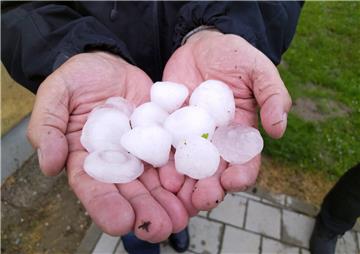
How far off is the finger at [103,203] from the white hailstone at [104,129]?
7 cm

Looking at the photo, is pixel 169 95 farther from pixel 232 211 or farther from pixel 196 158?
pixel 232 211

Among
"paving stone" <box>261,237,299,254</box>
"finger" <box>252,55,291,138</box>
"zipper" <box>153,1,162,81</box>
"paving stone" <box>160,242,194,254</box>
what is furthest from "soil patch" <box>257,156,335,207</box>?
"finger" <box>252,55,291,138</box>

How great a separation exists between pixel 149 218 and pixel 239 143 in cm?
34

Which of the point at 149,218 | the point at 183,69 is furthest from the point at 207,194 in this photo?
the point at 183,69

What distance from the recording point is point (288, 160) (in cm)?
229

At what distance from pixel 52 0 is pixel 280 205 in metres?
1.51

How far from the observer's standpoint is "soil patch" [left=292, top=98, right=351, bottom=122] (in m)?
2.60

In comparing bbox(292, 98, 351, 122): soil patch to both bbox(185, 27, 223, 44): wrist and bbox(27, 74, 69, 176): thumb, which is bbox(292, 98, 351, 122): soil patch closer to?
bbox(185, 27, 223, 44): wrist

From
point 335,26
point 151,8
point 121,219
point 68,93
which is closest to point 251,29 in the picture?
point 151,8

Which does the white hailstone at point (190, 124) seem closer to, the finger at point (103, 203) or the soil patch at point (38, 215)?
the finger at point (103, 203)

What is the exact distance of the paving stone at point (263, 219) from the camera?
1.99m

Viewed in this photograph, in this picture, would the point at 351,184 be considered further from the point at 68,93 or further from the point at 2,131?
the point at 2,131

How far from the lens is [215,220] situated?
203cm

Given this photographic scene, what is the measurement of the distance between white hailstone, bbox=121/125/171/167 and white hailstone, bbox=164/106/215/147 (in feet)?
0.15
